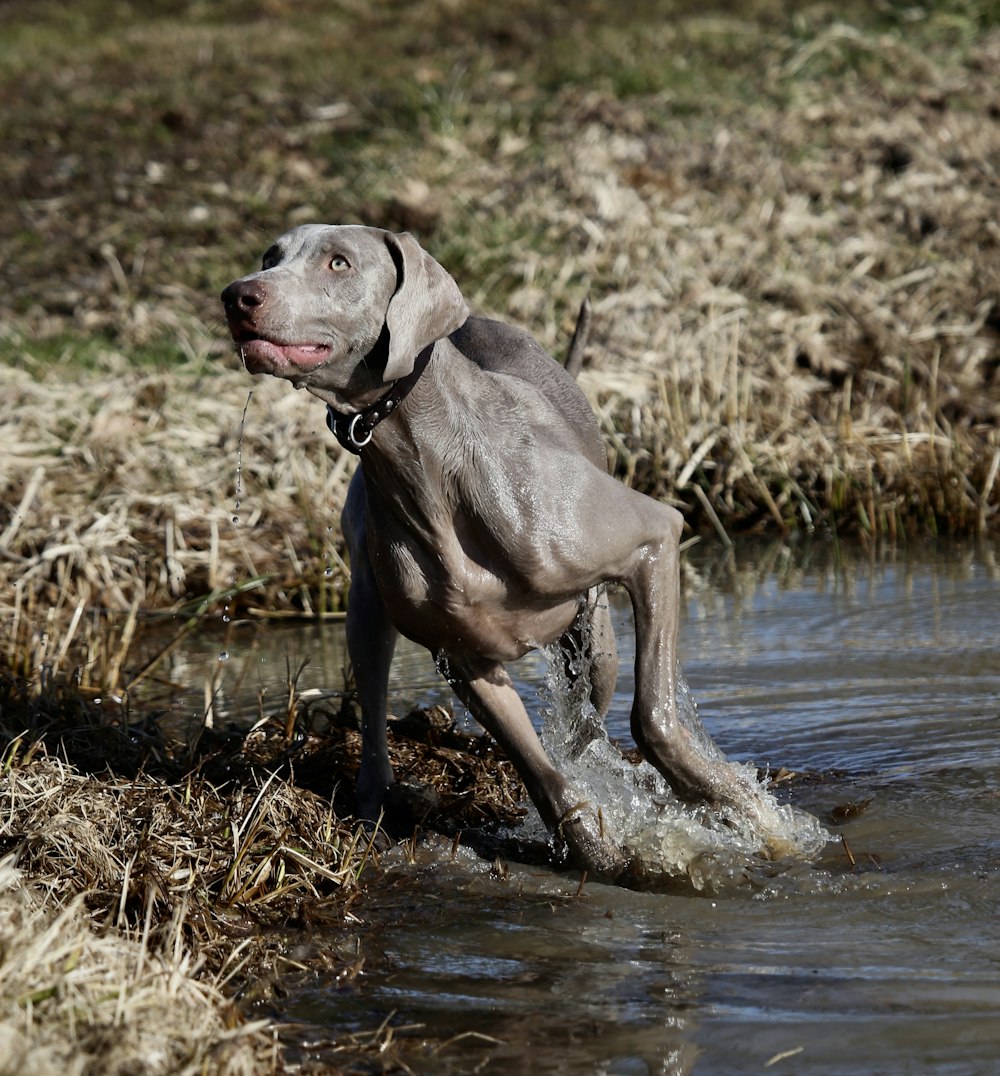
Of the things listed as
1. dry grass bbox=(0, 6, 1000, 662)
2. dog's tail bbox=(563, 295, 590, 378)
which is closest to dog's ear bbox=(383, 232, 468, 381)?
dog's tail bbox=(563, 295, 590, 378)

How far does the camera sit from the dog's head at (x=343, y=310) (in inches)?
153

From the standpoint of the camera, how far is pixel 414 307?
4.06 meters

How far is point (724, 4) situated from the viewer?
56.3 feet

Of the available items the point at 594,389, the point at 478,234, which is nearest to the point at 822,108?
the point at 478,234

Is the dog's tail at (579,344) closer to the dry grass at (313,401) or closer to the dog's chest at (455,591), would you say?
the dry grass at (313,401)

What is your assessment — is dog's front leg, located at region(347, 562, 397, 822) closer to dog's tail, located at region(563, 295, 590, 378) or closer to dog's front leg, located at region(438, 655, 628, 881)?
dog's front leg, located at region(438, 655, 628, 881)

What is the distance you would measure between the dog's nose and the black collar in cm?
46

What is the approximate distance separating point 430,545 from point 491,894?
38.1 inches

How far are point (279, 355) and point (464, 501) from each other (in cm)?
69

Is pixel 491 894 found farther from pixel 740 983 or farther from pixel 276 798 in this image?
pixel 740 983

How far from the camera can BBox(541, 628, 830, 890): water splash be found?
4.66m

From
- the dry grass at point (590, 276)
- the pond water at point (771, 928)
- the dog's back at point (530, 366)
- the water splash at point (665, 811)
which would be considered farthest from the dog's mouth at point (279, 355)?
the dry grass at point (590, 276)

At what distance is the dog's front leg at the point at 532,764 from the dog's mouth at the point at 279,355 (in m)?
0.98

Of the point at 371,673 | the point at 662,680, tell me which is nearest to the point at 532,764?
the point at 662,680
